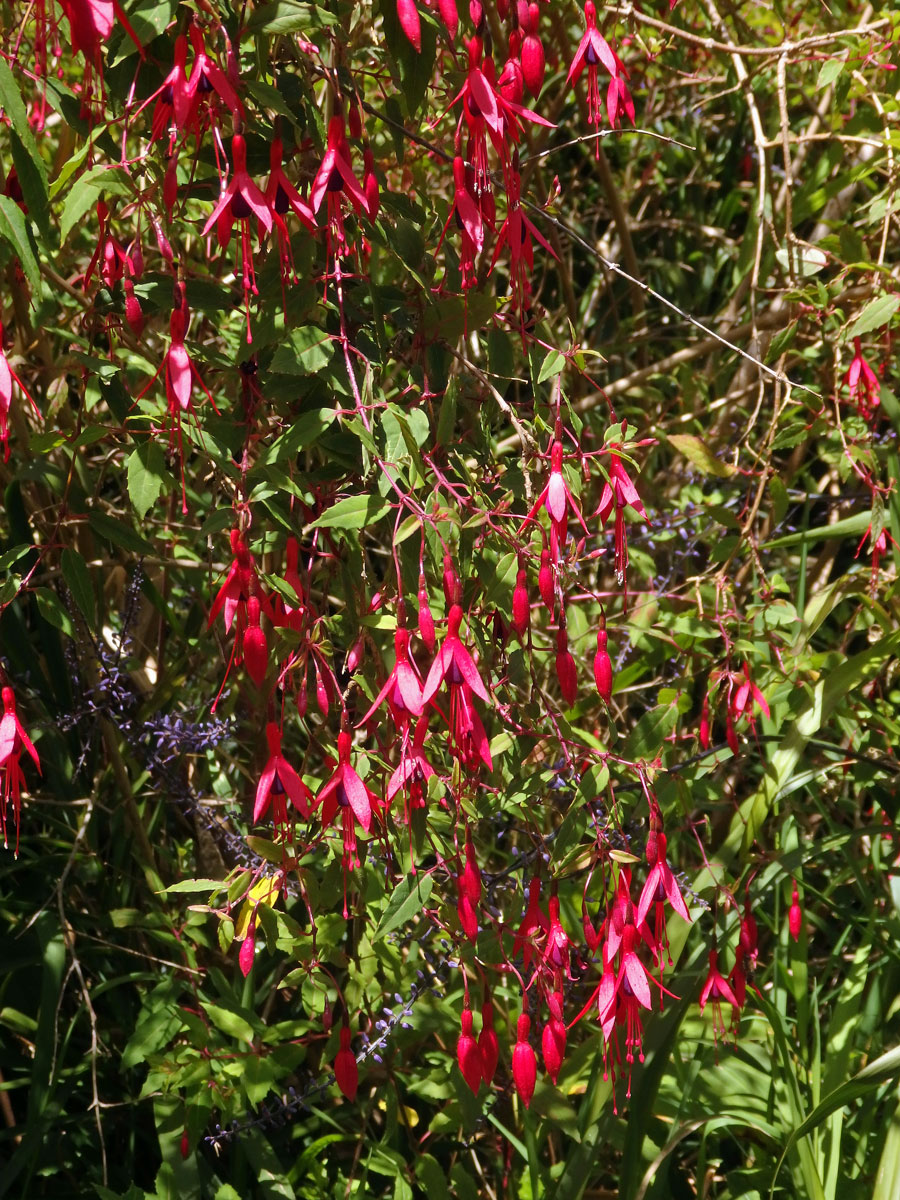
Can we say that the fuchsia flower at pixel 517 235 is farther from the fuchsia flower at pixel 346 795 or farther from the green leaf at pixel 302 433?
the fuchsia flower at pixel 346 795

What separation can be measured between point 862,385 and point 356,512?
931 mm

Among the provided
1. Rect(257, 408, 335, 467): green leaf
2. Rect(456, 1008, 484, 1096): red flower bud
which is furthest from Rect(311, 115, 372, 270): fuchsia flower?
Rect(456, 1008, 484, 1096): red flower bud

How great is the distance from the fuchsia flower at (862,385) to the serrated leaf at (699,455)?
17 cm

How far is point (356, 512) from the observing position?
2.61 feet

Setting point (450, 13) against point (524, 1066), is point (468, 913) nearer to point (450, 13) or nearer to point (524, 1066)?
point (524, 1066)

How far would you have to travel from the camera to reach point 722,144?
7.23 ft

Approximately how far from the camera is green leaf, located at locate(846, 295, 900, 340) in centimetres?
124

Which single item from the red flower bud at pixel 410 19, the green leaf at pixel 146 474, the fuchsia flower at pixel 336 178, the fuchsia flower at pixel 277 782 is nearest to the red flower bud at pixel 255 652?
the fuchsia flower at pixel 277 782

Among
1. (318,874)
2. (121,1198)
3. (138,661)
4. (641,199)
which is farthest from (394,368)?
(121,1198)

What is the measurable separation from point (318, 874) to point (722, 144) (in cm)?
159

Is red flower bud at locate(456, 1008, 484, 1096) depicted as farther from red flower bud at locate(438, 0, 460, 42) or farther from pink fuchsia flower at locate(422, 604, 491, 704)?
red flower bud at locate(438, 0, 460, 42)

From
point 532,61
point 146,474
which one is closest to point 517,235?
point 532,61

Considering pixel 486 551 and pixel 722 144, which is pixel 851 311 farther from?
pixel 486 551

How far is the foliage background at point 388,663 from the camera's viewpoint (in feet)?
2.89
